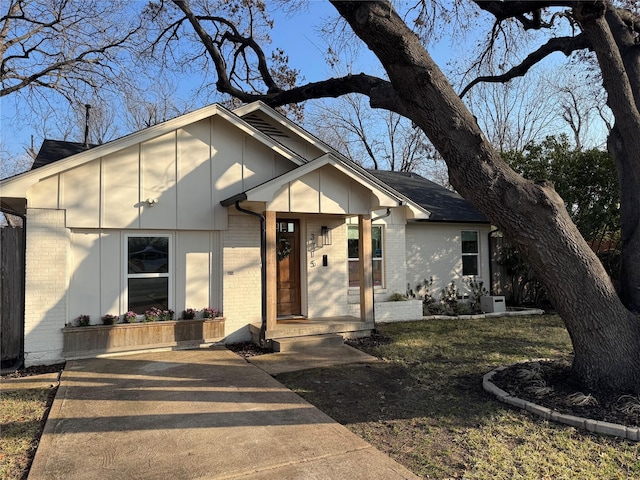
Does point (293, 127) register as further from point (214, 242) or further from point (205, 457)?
point (205, 457)

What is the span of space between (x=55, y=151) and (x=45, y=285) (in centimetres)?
341

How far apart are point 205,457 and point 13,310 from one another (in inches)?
235

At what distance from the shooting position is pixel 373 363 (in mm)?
7492

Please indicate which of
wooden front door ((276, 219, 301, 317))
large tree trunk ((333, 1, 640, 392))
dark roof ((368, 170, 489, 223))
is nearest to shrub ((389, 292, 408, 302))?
dark roof ((368, 170, 489, 223))

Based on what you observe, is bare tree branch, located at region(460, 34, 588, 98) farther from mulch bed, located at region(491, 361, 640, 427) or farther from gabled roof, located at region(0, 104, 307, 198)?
mulch bed, located at region(491, 361, 640, 427)

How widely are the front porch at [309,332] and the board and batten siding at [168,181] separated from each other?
2.51m

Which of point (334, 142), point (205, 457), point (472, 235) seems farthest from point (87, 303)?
point (334, 142)

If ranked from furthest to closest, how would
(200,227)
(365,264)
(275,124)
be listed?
(275,124)
(365,264)
(200,227)

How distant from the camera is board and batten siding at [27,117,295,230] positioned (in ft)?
26.2

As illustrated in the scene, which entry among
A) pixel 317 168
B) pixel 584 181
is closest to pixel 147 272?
pixel 317 168

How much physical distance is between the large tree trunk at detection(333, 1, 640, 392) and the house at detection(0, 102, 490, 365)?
3.53 m

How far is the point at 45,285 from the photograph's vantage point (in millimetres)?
7707

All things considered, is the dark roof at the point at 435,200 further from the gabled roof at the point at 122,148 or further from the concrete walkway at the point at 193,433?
the concrete walkway at the point at 193,433

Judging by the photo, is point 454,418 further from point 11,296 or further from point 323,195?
point 11,296
